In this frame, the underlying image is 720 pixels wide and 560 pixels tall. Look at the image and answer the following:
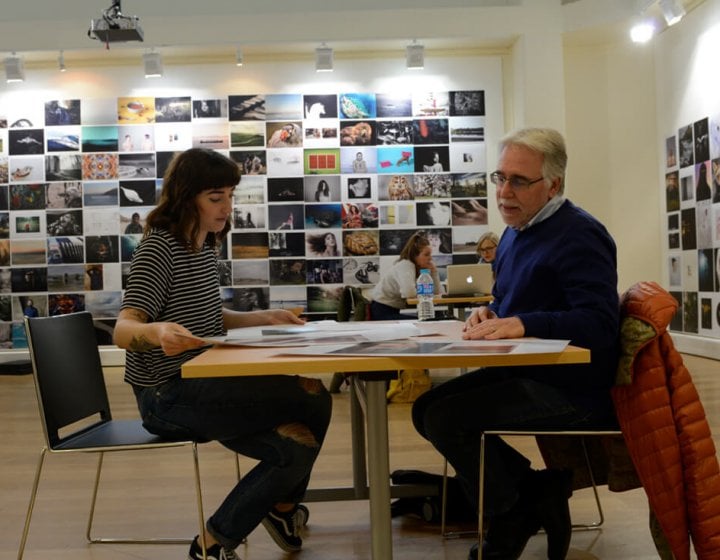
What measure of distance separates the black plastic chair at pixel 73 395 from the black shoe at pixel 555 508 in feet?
3.05

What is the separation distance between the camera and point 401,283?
6.91 meters

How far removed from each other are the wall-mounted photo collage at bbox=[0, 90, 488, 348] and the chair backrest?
681 cm

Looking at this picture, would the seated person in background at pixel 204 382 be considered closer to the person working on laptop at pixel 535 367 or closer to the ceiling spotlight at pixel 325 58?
the person working on laptop at pixel 535 367

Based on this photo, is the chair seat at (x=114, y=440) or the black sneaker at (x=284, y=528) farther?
the black sneaker at (x=284, y=528)

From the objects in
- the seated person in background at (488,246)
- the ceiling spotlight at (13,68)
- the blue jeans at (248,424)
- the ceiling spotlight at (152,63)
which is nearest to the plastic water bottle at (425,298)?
the seated person in background at (488,246)

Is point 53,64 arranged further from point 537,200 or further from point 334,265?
point 537,200

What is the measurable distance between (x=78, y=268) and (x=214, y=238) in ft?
24.4

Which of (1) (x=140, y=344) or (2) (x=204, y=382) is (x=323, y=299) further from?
(1) (x=140, y=344)

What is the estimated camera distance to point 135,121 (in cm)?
945

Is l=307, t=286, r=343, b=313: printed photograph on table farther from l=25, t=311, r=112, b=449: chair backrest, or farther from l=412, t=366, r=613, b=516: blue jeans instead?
l=412, t=366, r=613, b=516: blue jeans

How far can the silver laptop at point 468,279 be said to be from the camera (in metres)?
7.00

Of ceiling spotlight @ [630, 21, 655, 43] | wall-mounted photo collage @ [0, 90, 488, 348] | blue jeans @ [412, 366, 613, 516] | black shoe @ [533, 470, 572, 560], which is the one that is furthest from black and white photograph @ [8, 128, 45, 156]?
black shoe @ [533, 470, 572, 560]

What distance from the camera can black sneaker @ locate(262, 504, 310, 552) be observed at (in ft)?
8.77

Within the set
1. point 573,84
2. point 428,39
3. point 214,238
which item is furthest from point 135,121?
point 214,238
